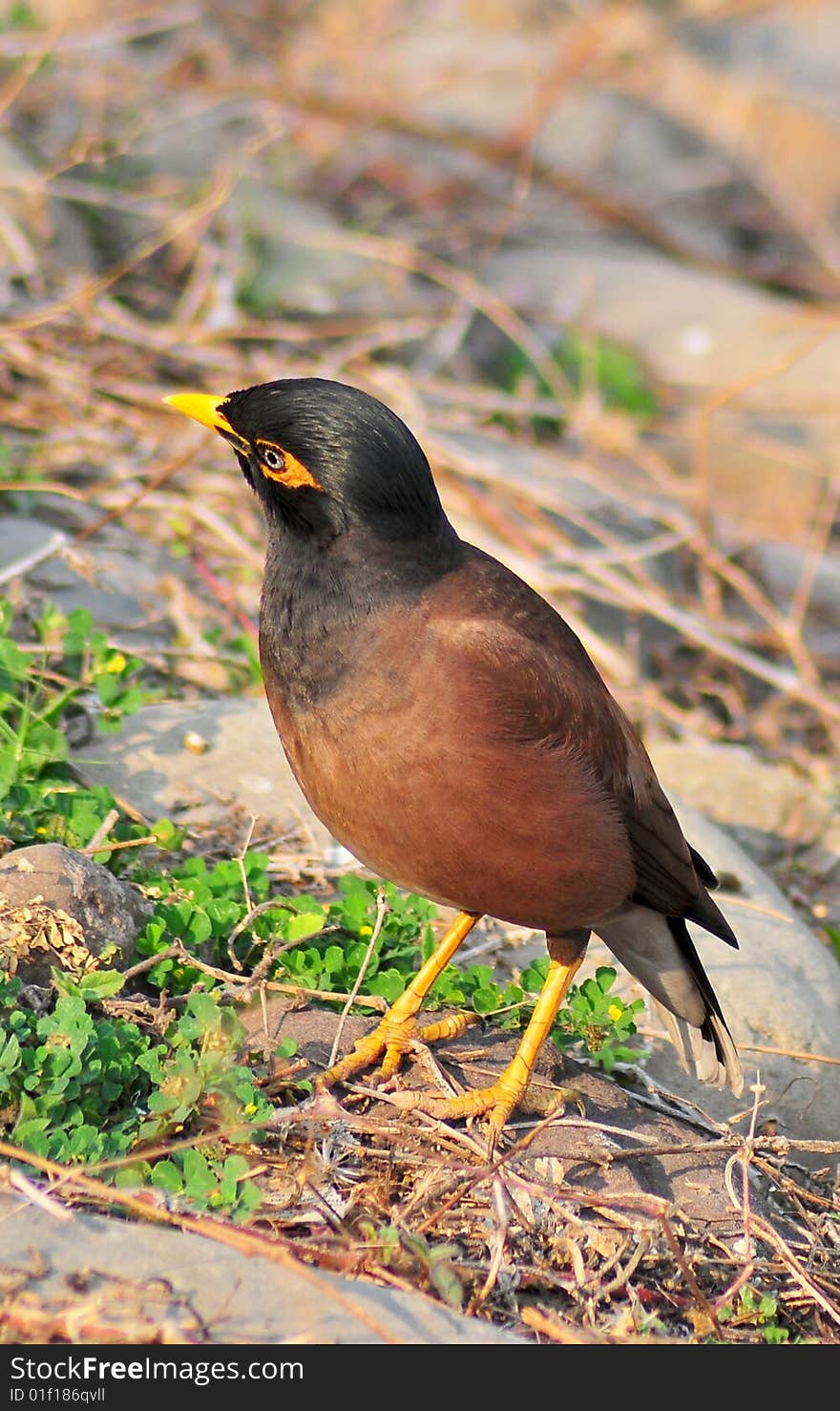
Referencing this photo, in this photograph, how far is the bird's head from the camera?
376cm

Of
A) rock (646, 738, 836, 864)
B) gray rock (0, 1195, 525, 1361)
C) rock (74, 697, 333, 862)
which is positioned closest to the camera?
gray rock (0, 1195, 525, 1361)

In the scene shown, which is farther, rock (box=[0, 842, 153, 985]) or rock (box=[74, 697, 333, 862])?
rock (box=[74, 697, 333, 862])

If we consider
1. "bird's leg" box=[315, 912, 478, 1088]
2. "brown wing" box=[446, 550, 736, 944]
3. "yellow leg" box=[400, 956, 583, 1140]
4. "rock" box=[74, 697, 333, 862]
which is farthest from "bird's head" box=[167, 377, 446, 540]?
"rock" box=[74, 697, 333, 862]

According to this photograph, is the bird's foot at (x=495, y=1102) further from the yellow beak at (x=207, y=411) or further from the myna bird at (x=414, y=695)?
the yellow beak at (x=207, y=411)

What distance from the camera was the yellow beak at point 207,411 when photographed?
3.97 metres

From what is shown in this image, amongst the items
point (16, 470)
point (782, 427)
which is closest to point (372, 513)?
point (16, 470)

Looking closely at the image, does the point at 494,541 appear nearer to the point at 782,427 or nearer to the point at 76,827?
the point at 76,827

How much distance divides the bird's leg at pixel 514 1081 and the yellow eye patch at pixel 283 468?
4.83ft

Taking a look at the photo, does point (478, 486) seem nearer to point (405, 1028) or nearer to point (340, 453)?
point (340, 453)

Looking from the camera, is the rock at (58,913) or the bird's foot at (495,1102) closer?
the rock at (58,913)

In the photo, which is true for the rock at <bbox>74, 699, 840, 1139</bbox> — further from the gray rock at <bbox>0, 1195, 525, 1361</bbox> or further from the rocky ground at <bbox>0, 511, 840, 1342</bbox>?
the gray rock at <bbox>0, 1195, 525, 1361</bbox>

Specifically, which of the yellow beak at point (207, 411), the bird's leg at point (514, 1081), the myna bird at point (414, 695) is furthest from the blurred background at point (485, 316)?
the bird's leg at point (514, 1081)

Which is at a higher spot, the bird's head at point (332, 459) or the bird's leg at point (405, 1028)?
the bird's head at point (332, 459)

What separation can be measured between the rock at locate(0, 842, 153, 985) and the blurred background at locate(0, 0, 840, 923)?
1814 millimetres
